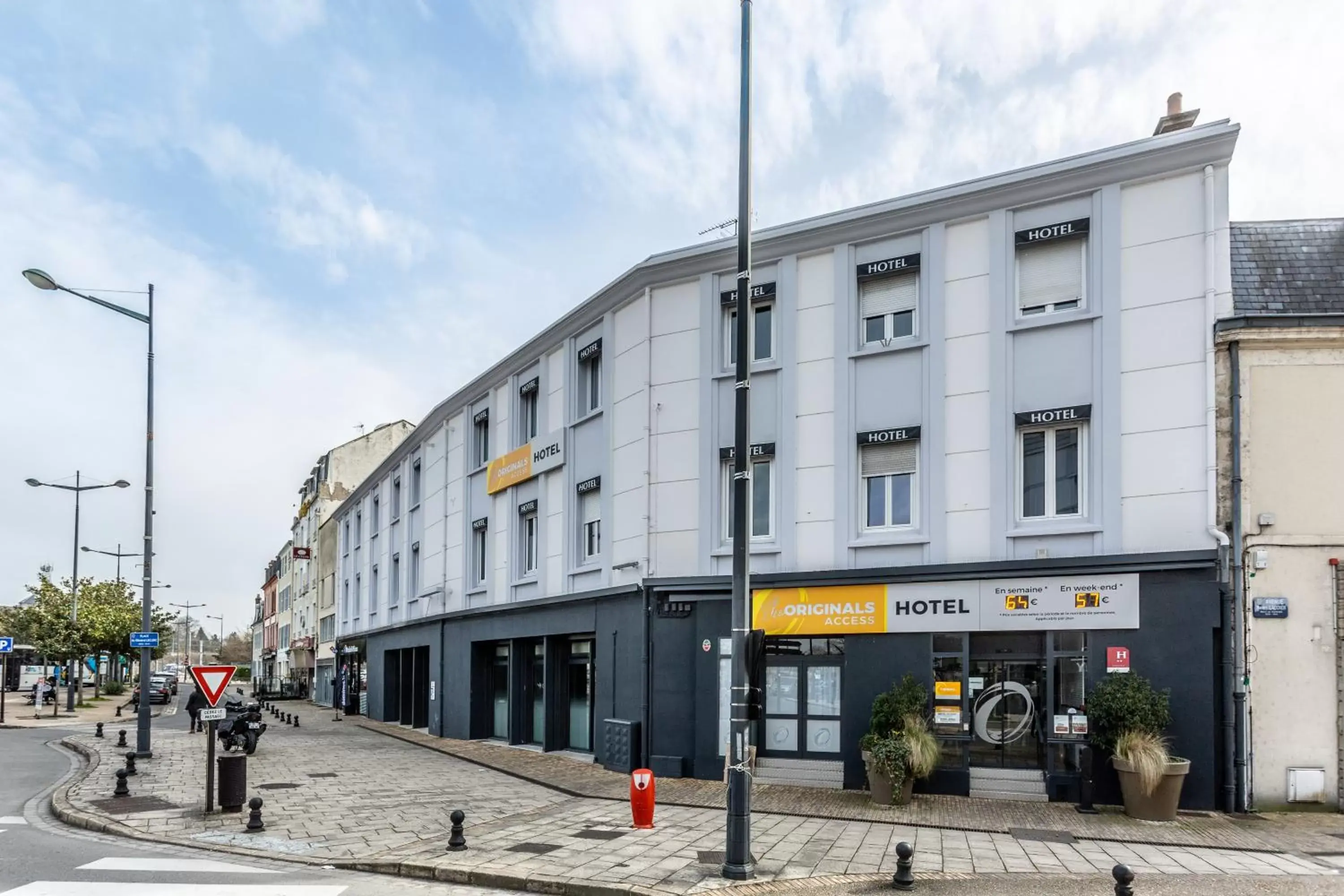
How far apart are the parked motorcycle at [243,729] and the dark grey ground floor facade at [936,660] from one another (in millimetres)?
6769

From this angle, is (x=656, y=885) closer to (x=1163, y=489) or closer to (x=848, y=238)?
(x=1163, y=489)

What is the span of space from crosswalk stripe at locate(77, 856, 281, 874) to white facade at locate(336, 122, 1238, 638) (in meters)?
8.30

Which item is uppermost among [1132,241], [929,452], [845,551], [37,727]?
[1132,241]

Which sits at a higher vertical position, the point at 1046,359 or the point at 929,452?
the point at 1046,359

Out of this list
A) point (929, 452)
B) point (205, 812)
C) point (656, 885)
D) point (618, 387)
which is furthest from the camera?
point (618, 387)

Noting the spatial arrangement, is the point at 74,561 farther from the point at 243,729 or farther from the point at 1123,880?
the point at 1123,880

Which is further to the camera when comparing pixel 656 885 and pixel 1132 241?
pixel 1132 241

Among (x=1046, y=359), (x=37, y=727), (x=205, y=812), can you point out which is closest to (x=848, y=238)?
(x=1046, y=359)

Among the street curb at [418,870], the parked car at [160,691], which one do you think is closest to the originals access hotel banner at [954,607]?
the street curb at [418,870]

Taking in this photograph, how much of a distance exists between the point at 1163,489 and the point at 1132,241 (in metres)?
3.47

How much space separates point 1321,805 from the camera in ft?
42.5

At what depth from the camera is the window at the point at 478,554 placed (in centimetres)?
2555

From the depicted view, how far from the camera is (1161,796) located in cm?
1245

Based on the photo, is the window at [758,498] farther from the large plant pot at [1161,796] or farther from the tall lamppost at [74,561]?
the tall lamppost at [74,561]
